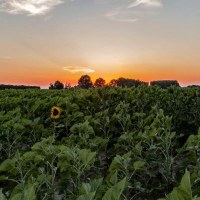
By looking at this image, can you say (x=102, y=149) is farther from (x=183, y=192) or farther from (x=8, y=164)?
(x=183, y=192)

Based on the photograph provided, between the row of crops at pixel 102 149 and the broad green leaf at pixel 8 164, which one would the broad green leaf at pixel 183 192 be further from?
the broad green leaf at pixel 8 164

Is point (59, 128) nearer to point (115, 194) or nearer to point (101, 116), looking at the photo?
point (101, 116)

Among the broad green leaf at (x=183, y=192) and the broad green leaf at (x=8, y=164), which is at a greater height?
the broad green leaf at (x=183, y=192)

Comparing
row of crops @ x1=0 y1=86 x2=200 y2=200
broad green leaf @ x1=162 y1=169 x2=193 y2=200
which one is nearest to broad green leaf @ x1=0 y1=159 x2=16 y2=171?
row of crops @ x1=0 y1=86 x2=200 y2=200

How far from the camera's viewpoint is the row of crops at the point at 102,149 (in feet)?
10.2

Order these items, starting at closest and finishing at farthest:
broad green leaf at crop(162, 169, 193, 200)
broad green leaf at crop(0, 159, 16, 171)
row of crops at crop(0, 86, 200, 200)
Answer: broad green leaf at crop(162, 169, 193, 200) → row of crops at crop(0, 86, 200, 200) → broad green leaf at crop(0, 159, 16, 171)

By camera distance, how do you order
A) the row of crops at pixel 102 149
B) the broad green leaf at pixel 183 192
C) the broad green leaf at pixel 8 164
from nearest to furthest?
the broad green leaf at pixel 183 192 < the row of crops at pixel 102 149 < the broad green leaf at pixel 8 164

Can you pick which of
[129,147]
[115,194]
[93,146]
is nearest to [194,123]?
[129,147]

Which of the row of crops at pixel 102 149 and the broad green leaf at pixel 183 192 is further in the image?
the row of crops at pixel 102 149

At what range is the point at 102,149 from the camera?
638 cm

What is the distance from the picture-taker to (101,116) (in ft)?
22.0

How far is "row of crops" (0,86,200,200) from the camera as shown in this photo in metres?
3.12

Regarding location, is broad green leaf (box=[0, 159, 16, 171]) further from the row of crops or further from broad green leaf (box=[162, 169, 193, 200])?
broad green leaf (box=[162, 169, 193, 200])

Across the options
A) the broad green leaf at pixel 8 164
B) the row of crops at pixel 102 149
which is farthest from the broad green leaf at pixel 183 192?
the broad green leaf at pixel 8 164
